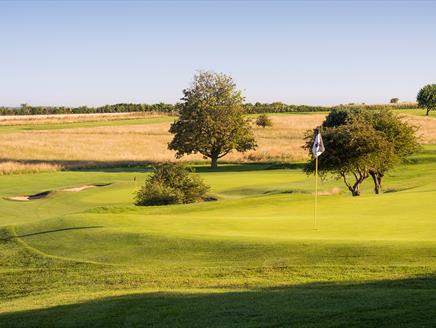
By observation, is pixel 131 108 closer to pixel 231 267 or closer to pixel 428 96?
pixel 428 96

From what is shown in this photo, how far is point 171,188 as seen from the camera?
117ft

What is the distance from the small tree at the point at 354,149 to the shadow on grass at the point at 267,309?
24.4 metres

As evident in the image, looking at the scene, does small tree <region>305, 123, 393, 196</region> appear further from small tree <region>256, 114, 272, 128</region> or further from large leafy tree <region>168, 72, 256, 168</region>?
small tree <region>256, 114, 272, 128</region>

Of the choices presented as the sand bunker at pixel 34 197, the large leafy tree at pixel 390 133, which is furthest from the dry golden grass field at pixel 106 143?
the sand bunker at pixel 34 197

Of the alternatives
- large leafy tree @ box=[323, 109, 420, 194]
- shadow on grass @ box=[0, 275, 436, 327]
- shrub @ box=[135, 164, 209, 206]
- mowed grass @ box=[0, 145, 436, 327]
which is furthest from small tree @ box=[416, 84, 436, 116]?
shadow on grass @ box=[0, 275, 436, 327]

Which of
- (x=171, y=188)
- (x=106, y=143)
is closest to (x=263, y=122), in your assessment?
(x=106, y=143)

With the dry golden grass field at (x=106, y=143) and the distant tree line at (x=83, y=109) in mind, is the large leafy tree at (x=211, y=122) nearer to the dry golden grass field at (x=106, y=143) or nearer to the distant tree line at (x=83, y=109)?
the dry golden grass field at (x=106, y=143)

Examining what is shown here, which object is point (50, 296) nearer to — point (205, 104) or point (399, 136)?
point (399, 136)

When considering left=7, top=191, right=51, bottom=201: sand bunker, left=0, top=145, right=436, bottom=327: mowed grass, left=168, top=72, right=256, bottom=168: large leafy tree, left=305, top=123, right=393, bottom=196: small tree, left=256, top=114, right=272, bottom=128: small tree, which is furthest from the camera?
left=256, top=114, right=272, bottom=128: small tree

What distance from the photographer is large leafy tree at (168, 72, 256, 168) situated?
68375 mm

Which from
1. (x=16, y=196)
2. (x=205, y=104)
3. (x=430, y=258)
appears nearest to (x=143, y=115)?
(x=205, y=104)

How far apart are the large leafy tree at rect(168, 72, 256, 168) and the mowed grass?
1603 inches

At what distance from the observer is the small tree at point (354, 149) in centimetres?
3747

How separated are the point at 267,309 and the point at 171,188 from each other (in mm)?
24295
